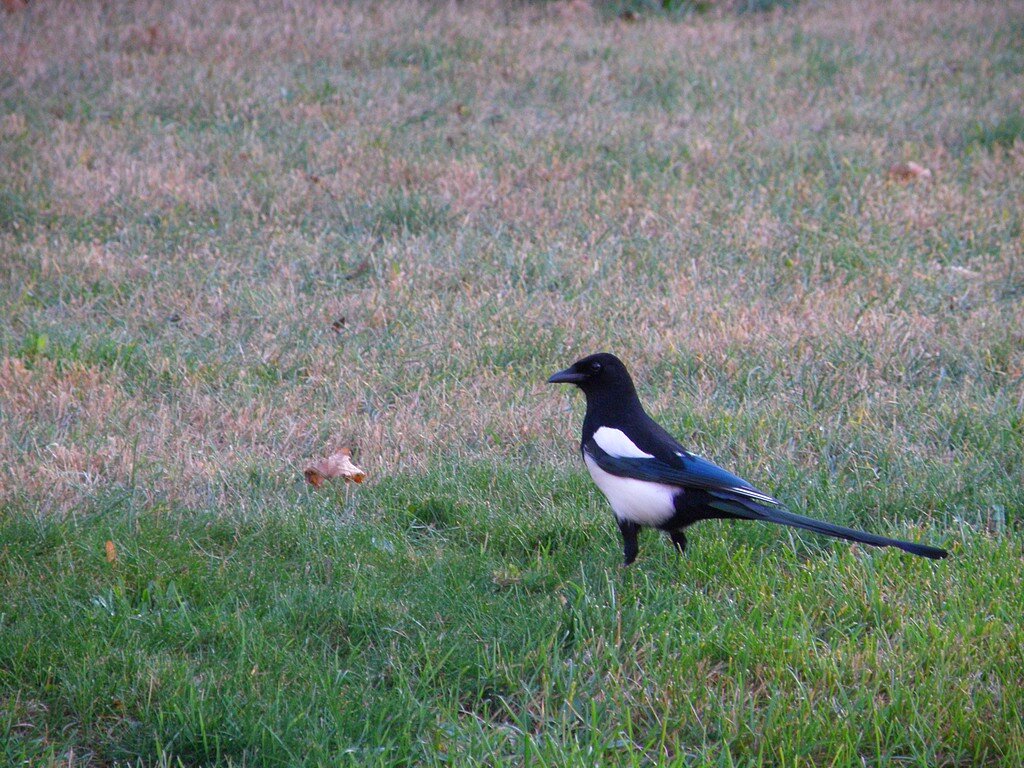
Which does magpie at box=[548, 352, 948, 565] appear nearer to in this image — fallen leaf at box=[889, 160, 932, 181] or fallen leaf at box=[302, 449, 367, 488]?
fallen leaf at box=[302, 449, 367, 488]

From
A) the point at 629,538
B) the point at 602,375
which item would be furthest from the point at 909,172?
the point at 629,538

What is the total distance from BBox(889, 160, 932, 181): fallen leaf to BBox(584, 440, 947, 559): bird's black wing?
4.97 meters

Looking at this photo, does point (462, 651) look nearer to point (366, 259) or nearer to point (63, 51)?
point (366, 259)

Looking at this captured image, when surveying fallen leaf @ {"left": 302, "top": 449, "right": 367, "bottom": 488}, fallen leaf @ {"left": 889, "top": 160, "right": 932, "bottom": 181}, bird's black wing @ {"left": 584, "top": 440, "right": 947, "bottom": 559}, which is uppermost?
fallen leaf @ {"left": 889, "top": 160, "right": 932, "bottom": 181}

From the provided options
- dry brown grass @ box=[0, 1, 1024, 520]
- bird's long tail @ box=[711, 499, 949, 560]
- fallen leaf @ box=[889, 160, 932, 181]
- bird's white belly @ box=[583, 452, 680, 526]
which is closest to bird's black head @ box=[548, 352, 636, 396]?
bird's white belly @ box=[583, 452, 680, 526]

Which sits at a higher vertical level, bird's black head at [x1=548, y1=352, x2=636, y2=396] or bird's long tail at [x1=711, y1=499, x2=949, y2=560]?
bird's black head at [x1=548, y1=352, x2=636, y2=396]

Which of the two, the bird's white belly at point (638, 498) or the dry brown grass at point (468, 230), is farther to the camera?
the dry brown grass at point (468, 230)

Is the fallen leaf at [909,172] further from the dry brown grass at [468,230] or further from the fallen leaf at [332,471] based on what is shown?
the fallen leaf at [332,471]

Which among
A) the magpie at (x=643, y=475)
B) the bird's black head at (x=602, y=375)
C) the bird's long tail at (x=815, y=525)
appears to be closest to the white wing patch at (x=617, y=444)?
the magpie at (x=643, y=475)

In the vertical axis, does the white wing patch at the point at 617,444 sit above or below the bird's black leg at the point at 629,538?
A: above

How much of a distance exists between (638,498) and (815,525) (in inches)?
24.3

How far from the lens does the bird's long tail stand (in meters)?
3.07

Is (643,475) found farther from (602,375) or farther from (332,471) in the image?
(332,471)

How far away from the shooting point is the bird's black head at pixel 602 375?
3.96 m
